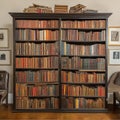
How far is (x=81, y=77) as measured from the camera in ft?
15.5

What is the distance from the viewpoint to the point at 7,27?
5.31m

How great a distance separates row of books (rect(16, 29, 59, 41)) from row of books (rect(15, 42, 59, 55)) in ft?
0.39

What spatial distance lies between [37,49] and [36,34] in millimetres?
294

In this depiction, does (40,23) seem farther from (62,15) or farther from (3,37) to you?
(3,37)

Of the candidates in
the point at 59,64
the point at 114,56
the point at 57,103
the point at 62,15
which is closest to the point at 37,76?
the point at 59,64

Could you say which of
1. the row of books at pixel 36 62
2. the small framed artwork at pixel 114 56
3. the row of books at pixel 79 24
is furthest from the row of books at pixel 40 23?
the small framed artwork at pixel 114 56

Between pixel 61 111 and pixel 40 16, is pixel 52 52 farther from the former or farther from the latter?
pixel 61 111

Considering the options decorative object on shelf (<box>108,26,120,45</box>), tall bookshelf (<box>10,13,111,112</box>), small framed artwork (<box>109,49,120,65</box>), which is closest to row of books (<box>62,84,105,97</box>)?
tall bookshelf (<box>10,13,111,112</box>)

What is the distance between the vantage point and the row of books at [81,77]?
4715 millimetres

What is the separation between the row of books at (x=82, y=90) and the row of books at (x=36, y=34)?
989mm

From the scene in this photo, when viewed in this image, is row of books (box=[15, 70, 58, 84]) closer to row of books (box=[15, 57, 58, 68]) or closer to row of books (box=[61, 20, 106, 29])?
row of books (box=[15, 57, 58, 68])

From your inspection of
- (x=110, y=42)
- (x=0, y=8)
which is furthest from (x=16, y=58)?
(x=110, y=42)

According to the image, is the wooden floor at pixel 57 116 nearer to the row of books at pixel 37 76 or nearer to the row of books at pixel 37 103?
the row of books at pixel 37 103

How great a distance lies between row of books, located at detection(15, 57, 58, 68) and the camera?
4.70m
